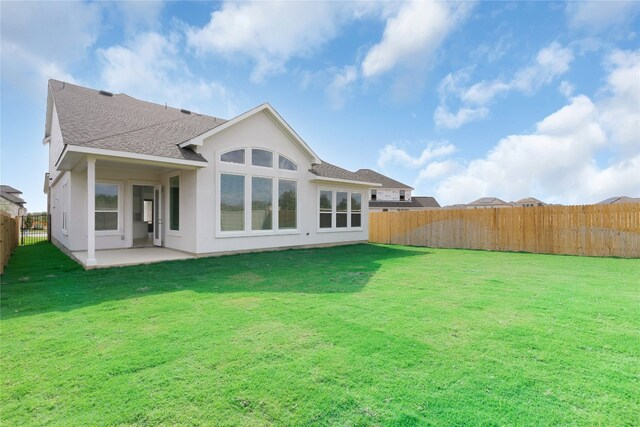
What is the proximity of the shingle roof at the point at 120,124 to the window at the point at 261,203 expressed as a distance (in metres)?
2.24

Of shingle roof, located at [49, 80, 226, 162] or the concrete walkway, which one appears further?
shingle roof, located at [49, 80, 226, 162]

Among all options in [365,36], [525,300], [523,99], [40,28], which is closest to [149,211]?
[40,28]

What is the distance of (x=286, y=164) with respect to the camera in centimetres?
1231

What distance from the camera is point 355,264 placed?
934cm

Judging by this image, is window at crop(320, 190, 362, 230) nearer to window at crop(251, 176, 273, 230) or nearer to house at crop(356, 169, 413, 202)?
window at crop(251, 176, 273, 230)

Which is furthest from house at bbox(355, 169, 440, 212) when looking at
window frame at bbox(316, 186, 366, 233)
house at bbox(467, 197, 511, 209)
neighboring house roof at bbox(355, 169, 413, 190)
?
window frame at bbox(316, 186, 366, 233)

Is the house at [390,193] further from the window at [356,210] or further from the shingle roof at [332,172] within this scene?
the shingle roof at [332,172]

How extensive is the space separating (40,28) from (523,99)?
20073 millimetres

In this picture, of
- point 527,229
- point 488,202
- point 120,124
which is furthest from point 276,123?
point 488,202

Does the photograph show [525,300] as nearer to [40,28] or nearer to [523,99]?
[523,99]

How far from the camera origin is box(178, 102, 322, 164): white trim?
9848mm

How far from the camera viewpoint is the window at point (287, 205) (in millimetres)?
12102

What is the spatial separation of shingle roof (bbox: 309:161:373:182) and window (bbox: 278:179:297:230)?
135cm

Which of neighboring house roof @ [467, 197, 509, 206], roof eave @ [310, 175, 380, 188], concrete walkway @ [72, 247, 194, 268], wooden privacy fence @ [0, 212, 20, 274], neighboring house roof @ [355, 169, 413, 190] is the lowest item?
concrete walkway @ [72, 247, 194, 268]
